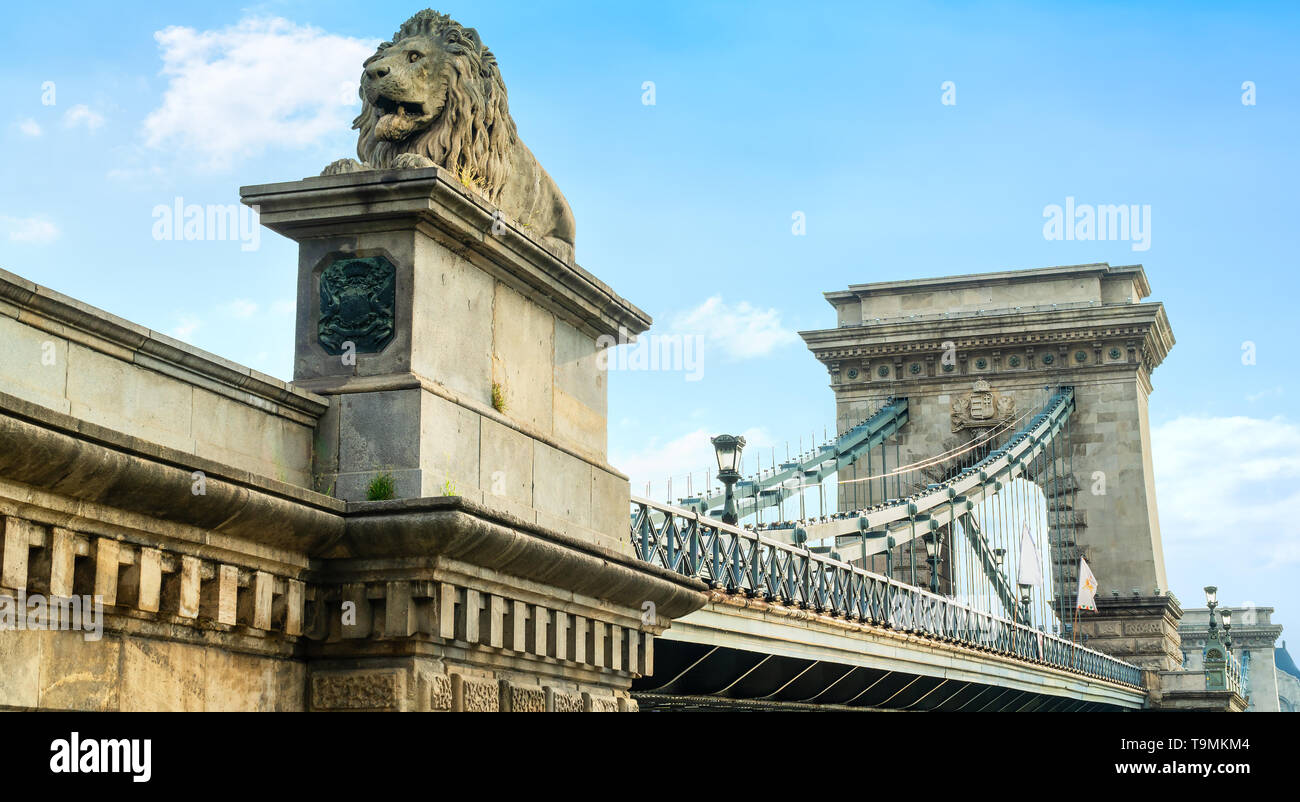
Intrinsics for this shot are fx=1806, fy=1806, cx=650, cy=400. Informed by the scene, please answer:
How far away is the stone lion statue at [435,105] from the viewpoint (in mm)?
11680

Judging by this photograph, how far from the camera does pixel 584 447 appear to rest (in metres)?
13.2

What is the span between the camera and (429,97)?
1171 cm

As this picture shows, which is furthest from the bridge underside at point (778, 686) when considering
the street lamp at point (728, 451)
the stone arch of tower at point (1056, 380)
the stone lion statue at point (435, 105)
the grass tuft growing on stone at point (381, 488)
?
the stone arch of tower at point (1056, 380)

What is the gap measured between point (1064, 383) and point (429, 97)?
56.8 m

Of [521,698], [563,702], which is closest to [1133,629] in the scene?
[563,702]

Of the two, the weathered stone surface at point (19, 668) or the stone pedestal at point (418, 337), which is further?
the stone pedestal at point (418, 337)

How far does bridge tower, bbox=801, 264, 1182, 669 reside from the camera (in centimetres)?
6438

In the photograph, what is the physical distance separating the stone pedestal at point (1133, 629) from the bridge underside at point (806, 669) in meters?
20.3

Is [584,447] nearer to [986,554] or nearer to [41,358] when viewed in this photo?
[41,358]

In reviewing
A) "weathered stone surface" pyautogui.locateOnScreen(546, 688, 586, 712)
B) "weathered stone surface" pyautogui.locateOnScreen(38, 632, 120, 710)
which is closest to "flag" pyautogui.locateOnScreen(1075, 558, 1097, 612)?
"weathered stone surface" pyautogui.locateOnScreen(546, 688, 586, 712)

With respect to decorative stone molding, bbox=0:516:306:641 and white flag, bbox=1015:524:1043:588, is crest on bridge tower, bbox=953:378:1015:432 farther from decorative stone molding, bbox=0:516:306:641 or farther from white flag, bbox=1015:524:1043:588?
decorative stone molding, bbox=0:516:306:641

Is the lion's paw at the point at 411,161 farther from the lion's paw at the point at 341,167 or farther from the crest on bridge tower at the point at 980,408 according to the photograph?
the crest on bridge tower at the point at 980,408

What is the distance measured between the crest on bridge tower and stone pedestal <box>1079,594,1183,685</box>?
25.4 feet
